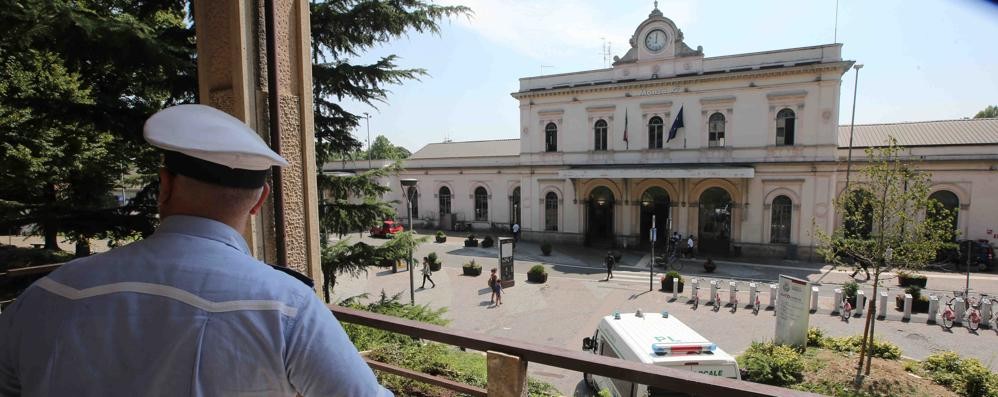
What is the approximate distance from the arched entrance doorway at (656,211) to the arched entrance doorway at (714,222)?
1.81 meters

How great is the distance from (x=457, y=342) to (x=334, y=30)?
25.4ft

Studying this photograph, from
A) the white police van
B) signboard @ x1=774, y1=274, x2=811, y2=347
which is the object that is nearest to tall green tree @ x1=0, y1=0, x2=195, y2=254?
the white police van

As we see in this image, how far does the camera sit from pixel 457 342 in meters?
2.37

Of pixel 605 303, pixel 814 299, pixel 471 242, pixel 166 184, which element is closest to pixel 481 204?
pixel 471 242

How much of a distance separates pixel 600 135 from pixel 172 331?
2792 centimetres

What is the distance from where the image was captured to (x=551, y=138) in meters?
29.3

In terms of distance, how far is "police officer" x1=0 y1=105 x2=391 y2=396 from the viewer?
998mm

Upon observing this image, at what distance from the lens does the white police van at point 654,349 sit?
655cm

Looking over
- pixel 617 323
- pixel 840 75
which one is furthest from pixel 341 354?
pixel 840 75

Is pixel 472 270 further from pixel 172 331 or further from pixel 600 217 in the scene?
pixel 172 331

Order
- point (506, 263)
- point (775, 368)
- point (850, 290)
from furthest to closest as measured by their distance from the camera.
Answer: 1. point (506, 263)
2. point (850, 290)
3. point (775, 368)

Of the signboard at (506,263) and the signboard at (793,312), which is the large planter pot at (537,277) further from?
the signboard at (793,312)

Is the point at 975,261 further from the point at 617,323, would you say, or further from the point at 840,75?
the point at 617,323

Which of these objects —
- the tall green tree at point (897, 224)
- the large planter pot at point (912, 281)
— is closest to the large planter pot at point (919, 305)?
the large planter pot at point (912, 281)
